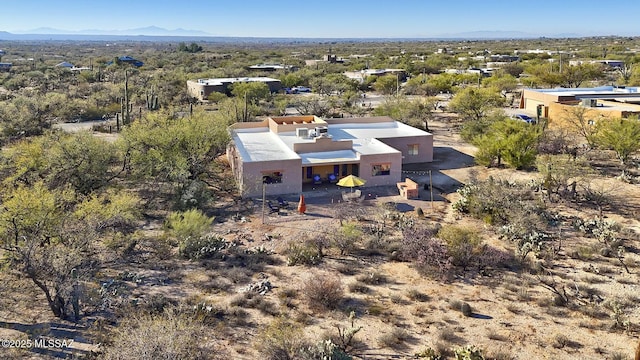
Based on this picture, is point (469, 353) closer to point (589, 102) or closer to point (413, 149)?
point (413, 149)

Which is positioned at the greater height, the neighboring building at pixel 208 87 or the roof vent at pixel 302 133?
the neighboring building at pixel 208 87

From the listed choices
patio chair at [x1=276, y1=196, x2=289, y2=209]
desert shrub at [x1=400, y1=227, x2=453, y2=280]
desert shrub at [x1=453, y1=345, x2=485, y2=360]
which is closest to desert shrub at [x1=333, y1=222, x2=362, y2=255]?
desert shrub at [x1=400, y1=227, x2=453, y2=280]

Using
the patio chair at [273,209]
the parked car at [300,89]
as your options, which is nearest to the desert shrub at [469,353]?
the patio chair at [273,209]

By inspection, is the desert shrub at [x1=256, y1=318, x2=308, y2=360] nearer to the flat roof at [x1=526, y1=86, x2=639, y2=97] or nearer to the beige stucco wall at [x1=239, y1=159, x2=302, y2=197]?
the beige stucco wall at [x1=239, y1=159, x2=302, y2=197]

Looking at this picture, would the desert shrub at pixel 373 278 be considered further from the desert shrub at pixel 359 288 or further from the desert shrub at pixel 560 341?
the desert shrub at pixel 560 341

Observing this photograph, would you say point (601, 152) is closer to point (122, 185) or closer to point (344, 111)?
point (344, 111)

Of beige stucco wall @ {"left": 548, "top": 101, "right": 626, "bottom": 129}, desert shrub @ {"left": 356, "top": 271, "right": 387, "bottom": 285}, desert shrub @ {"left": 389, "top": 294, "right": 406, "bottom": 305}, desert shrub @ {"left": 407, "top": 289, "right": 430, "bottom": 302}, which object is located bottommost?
desert shrub @ {"left": 389, "top": 294, "right": 406, "bottom": 305}
